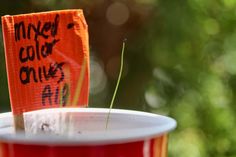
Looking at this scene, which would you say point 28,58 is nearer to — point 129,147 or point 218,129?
point 129,147

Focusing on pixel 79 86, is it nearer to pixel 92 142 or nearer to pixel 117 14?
pixel 92 142

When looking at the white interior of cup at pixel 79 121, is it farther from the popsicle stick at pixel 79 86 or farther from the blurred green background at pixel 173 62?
the blurred green background at pixel 173 62

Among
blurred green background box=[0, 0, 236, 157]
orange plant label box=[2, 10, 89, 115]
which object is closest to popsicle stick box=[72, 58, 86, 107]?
orange plant label box=[2, 10, 89, 115]

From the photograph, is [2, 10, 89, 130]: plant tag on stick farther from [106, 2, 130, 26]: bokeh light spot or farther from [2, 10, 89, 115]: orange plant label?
[106, 2, 130, 26]: bokeh light spot

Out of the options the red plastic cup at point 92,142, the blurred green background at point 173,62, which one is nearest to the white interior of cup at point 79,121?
the red plastic cup at point 92,142

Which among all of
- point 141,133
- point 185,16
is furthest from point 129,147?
point 185,16

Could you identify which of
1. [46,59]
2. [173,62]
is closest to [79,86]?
[46,59]
